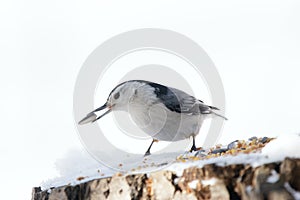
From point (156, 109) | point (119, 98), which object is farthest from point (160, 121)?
point (119, 98)

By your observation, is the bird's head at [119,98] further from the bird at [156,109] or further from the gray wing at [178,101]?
the gray wing at [178,101]

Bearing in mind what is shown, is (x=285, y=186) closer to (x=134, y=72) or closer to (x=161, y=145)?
(x=161, y=145)

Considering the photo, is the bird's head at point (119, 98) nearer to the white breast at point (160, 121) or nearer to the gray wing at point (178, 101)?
the white breast at point (160, 121)

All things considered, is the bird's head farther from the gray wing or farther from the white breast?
the gray wing

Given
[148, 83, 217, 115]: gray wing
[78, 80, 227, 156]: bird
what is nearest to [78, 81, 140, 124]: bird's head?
[78, 80, 227, 156]: bird

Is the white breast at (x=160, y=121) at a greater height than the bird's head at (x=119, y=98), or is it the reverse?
the bird's head at (x=119, y=98)

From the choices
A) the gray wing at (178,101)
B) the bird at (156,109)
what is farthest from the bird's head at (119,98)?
the gray wing at (178,101)

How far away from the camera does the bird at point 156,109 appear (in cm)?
490

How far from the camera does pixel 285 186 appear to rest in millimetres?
2740

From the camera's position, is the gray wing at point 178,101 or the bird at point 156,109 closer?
the bird at point 156,109

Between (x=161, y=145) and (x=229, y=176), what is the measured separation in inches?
94.4

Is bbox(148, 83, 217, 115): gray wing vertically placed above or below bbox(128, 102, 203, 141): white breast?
above

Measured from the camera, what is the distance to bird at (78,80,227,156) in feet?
16.1

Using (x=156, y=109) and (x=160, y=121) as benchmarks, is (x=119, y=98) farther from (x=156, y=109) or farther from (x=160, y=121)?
(x=160, y=121)
